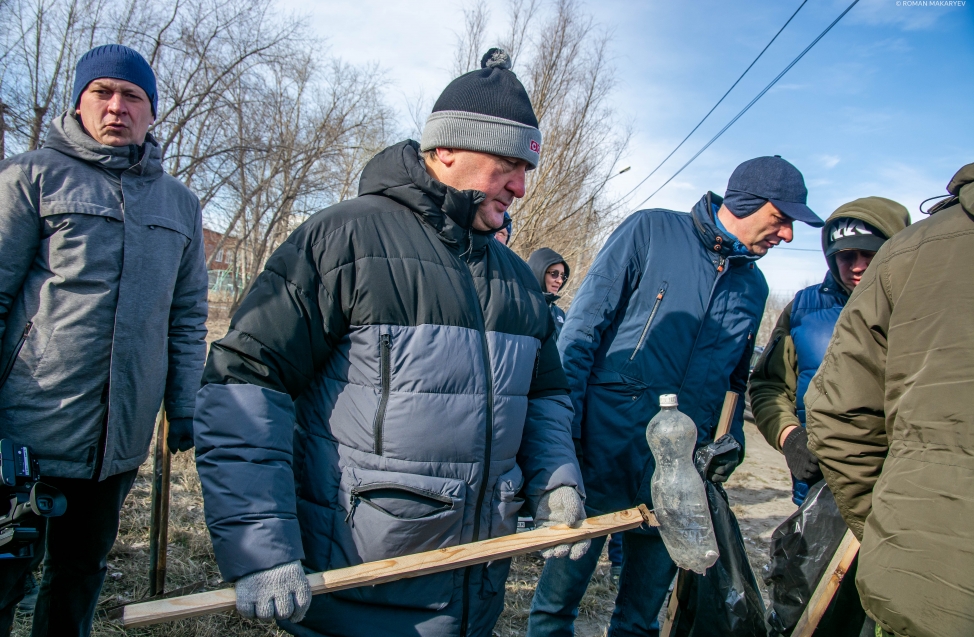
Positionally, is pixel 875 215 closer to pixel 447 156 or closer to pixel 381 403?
pixel 447 156

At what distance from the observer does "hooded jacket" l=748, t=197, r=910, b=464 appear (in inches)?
104

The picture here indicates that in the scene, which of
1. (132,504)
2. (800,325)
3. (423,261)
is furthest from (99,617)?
(800,325)

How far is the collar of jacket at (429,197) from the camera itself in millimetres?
1655

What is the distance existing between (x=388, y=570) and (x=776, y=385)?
2.19m

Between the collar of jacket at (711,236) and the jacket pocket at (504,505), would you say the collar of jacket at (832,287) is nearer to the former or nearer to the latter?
the collar of jacket at (711,236)

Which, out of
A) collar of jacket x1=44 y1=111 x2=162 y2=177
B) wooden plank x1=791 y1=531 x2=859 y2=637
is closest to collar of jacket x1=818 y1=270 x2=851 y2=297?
wooden plank x1=791 y1=531 x2=859 y2=637

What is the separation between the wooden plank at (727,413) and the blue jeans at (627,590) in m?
0.53

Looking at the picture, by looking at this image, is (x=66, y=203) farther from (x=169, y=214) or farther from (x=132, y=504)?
(x=132, y=504)

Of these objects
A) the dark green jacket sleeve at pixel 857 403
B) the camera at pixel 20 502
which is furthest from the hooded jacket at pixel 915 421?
the camera at pixel 20 502

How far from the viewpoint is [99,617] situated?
272 centimetres

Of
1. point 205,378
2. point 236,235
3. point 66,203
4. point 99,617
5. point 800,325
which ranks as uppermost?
point 236,235

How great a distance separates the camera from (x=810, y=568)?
2260mm

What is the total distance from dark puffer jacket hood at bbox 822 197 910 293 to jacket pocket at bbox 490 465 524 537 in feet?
6.33

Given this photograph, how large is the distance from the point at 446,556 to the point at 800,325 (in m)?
2.11
